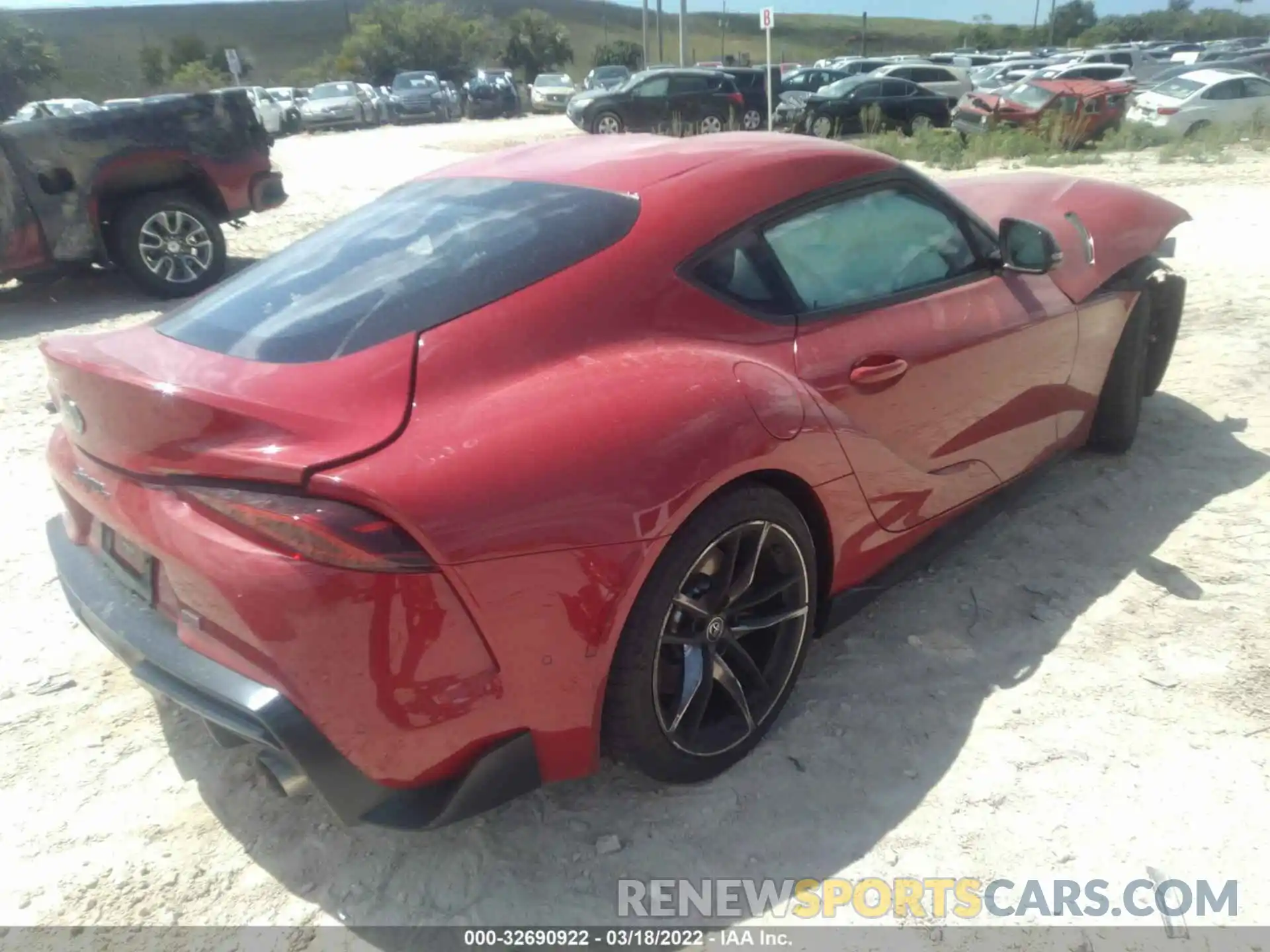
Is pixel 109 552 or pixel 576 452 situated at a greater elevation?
pixel 576 452

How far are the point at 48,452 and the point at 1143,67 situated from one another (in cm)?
3965

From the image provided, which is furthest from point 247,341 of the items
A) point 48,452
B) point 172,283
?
point 172,283

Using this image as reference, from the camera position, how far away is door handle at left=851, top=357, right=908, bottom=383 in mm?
2529

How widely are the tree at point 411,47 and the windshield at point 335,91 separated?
23.2m

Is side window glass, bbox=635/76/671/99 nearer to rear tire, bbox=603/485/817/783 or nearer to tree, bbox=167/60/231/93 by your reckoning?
rear tire, bbox=603/485/817/783

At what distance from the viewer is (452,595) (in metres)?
1.78

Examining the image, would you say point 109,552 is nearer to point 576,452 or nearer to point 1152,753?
point 576,452

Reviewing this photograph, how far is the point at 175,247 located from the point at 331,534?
704 cm

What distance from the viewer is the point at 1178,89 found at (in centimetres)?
1780

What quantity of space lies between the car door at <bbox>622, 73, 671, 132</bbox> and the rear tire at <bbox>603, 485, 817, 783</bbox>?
65.7ft

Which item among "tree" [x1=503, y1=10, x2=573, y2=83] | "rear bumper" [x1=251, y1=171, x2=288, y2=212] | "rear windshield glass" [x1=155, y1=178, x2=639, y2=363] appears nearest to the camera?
"rear windshield glass" [x1=155, y1=178, x2=639, y2=363]

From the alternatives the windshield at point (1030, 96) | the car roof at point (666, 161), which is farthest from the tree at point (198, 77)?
the car roof at point (666, 161)

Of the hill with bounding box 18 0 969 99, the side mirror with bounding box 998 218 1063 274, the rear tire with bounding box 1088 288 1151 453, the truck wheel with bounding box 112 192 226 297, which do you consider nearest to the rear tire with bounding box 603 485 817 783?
the side mirror with bounding box 998 218 1063 274

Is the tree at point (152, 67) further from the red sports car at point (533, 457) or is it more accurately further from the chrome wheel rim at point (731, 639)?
the chrome wheel rim at point (731, 639)
